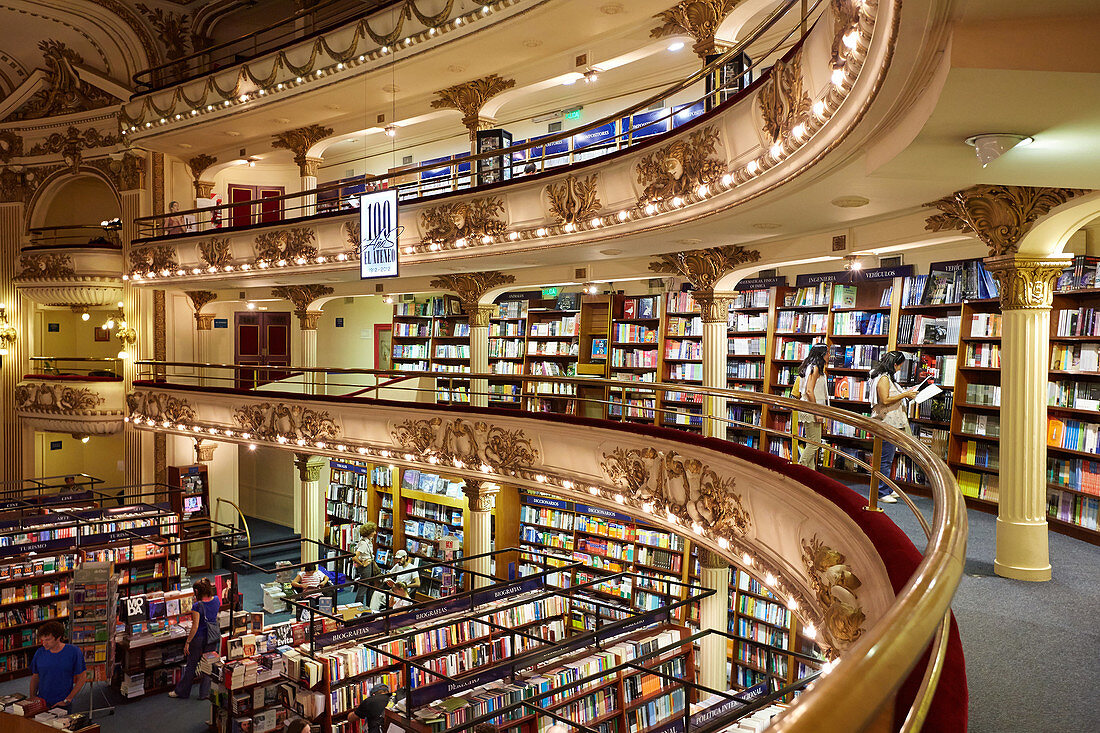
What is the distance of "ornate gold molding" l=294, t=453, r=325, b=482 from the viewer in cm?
1384

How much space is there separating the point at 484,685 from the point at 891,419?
4.20 metres

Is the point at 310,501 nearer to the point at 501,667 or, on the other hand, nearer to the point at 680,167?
the point at 501,667

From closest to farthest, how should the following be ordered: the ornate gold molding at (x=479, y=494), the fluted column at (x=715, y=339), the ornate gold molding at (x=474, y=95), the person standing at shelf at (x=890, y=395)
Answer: the person standing at shelf at (x=890, y=395) → the fluted column at (x=715, y=339) → the ornate gold molding at (x=479, y=494) → the ornate gold molding at (x=474, y=95)

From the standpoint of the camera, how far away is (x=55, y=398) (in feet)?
53.9

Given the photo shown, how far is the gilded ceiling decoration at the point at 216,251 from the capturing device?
1406cm

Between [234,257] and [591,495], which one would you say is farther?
[234,257]

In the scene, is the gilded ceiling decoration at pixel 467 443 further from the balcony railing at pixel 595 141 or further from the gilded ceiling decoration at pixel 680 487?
the balcony railing at pixel 595 141

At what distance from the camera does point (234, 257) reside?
1396cm

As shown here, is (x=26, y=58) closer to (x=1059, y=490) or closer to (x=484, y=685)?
(x=484, y=685)

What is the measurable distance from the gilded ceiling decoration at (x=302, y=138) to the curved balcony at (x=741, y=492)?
4534mm

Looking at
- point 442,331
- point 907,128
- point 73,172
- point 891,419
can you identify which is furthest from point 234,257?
point 907,128

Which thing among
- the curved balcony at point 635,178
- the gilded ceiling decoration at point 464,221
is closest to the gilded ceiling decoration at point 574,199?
the curved balcony at point 635,178

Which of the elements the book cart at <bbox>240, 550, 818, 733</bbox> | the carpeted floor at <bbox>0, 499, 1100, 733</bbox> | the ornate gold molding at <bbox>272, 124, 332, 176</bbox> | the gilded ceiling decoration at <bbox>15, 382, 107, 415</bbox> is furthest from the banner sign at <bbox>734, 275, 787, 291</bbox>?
the gilded ceiling decoration at <bbox>15, 382, 107, 415</bbox>

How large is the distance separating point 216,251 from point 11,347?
6.88 meters
